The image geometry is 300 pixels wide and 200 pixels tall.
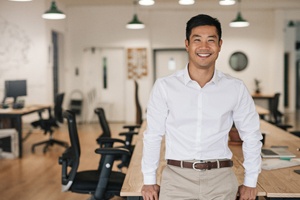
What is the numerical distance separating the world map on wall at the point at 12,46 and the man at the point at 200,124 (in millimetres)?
8598

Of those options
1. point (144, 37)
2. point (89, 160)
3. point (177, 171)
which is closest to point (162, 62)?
point (144, 37)

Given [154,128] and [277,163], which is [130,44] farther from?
[154,128]

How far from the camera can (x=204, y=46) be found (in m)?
1.96

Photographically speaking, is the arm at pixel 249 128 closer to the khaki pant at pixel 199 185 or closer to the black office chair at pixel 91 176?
the khaki pant at pixel 199 185

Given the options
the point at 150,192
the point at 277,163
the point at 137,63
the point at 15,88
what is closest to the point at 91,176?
the point at 277,163

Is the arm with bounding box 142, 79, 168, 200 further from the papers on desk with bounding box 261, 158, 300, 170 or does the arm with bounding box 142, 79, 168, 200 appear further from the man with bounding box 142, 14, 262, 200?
the papers on desk with bounding box 261, 158, 300, 170

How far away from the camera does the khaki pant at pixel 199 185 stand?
200 cm

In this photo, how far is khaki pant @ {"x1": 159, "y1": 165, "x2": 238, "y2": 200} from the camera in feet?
6.55

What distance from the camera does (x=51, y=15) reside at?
24.7 ft

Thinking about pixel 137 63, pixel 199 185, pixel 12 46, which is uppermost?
pixel 12 46

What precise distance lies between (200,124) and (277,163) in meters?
1.18

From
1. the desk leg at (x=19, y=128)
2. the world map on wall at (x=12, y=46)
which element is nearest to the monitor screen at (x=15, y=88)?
the desk leg at (x=19, y=128)

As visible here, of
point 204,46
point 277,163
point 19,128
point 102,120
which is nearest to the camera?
point 204,46

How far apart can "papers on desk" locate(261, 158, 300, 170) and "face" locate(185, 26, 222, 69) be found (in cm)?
116
